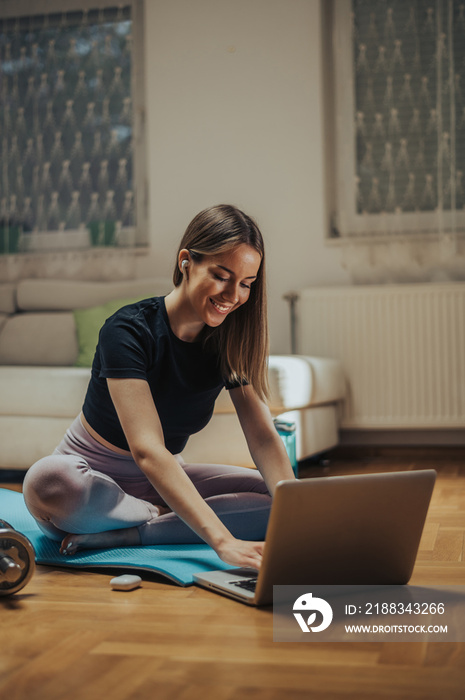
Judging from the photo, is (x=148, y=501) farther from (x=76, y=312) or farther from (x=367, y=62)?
(x=367, y=62)

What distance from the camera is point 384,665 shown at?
3.22ft

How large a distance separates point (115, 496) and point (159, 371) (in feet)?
0.85

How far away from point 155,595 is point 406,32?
291 cm

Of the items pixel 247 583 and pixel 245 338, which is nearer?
pixel 247 583

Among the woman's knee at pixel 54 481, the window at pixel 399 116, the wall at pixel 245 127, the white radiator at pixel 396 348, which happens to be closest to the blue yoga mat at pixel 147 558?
the woman's knee at pixel 54 481

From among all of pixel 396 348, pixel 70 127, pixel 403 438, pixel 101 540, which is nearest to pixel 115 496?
pixel 101 540

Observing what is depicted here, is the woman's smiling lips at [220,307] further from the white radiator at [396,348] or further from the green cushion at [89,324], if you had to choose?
the white radiator at [396,348]

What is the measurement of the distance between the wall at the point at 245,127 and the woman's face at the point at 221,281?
7.04ft

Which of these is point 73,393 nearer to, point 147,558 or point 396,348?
point 147,558

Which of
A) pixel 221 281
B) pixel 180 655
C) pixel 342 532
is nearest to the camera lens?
pixel 180 655

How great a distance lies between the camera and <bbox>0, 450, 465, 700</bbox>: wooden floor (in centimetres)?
91

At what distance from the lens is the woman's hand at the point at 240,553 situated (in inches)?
50.9

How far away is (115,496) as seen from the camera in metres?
1.58

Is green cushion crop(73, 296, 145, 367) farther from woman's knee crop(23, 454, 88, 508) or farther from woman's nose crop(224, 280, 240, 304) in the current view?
woman's nose crop(224, 280, 240, 304)
